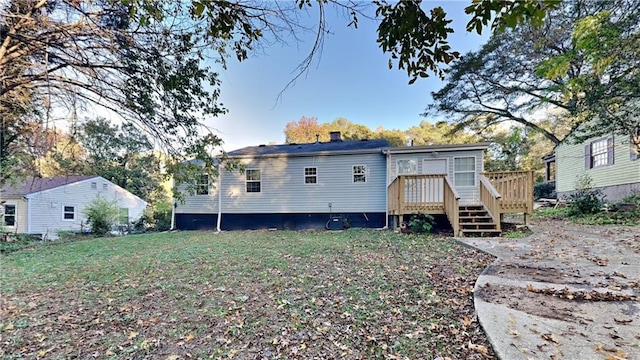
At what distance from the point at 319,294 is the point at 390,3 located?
3390 mm

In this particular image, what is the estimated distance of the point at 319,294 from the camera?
4.05 meters

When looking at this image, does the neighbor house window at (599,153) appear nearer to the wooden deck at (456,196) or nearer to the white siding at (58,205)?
the wooden deck at (456,196)

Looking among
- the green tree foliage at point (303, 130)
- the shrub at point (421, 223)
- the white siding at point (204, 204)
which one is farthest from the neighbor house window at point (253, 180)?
the green tree foliage at point (303, 130)

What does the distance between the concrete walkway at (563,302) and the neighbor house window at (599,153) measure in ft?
31.1

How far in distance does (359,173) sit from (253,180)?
14.7 feet

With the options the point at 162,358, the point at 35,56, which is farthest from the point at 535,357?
the point at 35,56

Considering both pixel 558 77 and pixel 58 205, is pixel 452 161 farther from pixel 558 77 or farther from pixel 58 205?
pixel 58 205

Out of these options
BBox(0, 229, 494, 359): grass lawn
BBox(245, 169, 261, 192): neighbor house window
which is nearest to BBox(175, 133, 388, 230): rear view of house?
BBox(245, 169, 261, 192): neighbor house window

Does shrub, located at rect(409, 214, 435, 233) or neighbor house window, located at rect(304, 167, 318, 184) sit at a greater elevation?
neighbor house window, located at rect(304, 167, 318, 184)

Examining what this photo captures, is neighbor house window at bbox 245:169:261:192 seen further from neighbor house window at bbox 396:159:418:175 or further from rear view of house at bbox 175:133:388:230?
neighbor house window at bbox 396:159:418:175

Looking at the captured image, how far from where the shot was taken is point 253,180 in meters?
12.9

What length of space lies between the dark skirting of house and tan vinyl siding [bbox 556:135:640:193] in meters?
9.17

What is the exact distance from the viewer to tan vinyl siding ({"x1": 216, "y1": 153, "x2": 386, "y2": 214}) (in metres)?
11.8

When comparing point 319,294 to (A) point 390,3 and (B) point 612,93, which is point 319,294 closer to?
(A) point 390,3
